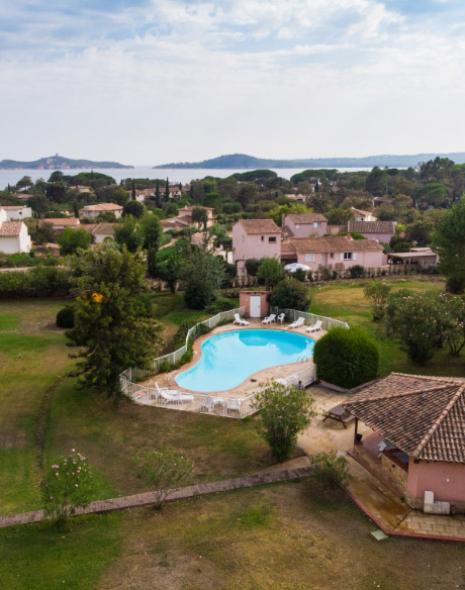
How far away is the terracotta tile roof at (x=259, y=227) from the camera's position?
163 ft

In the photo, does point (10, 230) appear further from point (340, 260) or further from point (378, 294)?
point (378, 294)

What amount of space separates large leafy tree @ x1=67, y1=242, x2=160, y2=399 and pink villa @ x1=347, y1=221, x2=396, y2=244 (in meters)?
48.0

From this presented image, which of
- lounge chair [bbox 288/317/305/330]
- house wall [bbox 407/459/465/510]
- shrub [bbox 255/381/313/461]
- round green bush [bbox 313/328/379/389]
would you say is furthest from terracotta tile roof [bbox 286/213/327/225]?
house wall [bbox 407/459/465/510]

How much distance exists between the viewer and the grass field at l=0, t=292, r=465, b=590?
12.0 metres

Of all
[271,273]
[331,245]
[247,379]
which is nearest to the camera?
[247,379]

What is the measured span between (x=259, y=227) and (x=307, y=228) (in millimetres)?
16934

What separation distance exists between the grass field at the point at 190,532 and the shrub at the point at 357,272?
1295 inches

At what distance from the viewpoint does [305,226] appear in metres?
65.4

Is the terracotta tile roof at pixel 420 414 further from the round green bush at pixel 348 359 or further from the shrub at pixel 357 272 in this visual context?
the shrub at pixel 357 272

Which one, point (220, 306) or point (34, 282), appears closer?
point (220, 306)

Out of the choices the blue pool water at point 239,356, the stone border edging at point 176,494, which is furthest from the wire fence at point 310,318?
the stone border edging at point 176,494

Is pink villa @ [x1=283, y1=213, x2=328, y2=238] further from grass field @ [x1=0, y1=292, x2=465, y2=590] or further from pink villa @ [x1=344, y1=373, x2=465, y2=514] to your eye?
pink villa @ [x1=344, y1=373, x2=465, y2=514]

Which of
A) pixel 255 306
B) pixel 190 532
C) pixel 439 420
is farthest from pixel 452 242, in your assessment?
pixel 190 532

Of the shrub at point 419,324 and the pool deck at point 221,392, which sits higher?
the shrub at point 419,324
